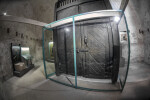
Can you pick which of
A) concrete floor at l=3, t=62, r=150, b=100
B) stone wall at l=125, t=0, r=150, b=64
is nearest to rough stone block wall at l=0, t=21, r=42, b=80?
concrete floor at l=3, t=62, r=150, b=100

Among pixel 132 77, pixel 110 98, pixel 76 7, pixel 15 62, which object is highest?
pixel 76 7

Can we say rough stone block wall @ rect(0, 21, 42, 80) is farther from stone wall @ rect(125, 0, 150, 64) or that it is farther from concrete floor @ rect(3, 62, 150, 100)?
stone wall @ rect(125, 0, 150, 64)

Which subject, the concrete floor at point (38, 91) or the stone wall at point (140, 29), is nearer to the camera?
the stone wall at point (140, 29)

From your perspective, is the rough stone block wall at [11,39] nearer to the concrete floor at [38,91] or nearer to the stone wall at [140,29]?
the concrete floor at [38,91]

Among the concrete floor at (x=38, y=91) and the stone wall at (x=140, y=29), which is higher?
the stone wall at (x=140, y=29)

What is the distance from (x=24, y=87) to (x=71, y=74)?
1.62ft

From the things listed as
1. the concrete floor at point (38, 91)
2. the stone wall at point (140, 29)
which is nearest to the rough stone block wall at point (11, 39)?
the concrete floor at point (38, 91)

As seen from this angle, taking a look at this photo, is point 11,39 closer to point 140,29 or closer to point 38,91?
point 38,91

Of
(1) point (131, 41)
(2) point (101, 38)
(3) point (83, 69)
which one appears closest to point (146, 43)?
(1) point (131, 41)

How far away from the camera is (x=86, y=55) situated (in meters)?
0.82

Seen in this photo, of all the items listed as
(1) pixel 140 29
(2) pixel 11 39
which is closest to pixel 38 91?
(2) pixel 11 39

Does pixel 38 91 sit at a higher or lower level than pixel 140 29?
A: lower

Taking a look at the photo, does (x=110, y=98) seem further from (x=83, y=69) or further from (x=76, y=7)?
(x=76, y=7)

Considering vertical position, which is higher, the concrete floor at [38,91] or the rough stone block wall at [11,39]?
the rough stone block wall at [11,39]
